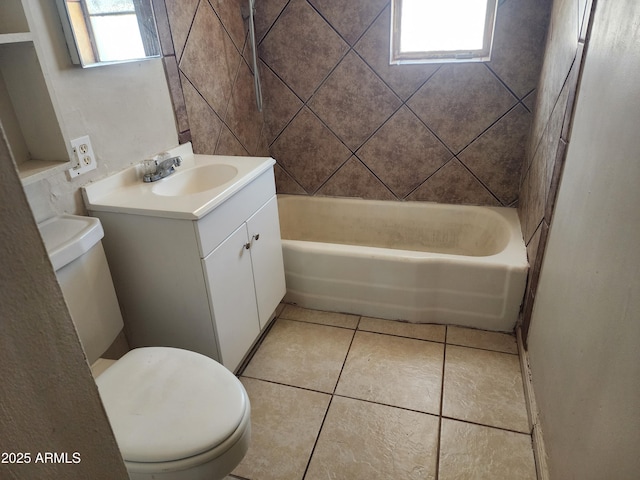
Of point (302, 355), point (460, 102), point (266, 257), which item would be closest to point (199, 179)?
point (266, 257)

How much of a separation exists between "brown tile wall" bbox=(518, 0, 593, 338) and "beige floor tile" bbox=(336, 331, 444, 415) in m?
0.43

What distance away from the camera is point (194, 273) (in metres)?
1.39

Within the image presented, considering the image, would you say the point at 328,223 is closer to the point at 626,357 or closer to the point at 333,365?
the point at 333,365

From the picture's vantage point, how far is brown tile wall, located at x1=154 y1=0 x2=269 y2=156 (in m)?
1.76

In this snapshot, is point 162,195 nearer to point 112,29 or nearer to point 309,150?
point 112,29

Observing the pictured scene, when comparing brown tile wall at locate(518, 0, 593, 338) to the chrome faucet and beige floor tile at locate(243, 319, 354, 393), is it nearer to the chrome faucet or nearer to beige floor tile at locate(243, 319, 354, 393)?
beige floor tile at locate(243, 319, 354, 393)

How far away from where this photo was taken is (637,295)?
799 mm

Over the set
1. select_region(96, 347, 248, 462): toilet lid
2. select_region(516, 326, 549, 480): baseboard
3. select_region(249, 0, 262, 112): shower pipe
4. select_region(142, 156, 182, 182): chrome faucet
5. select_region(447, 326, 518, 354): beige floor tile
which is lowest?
select_region(447, 326, 518, 354): beige floor tile

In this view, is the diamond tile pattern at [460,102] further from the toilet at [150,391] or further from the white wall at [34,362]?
the white wall at [34,362]

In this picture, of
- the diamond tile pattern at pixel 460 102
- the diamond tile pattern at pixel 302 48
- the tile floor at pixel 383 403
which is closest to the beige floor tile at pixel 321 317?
the tile floor at pixel 383 403

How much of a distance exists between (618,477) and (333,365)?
1.14m

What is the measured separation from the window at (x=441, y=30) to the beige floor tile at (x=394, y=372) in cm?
142

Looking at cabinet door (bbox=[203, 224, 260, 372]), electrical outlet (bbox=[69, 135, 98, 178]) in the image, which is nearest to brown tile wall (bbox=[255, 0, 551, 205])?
cabinet door (bbox=[203, 224, 260, 372])

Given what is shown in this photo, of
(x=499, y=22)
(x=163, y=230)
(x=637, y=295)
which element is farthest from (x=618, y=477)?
(x=499, y=22)
